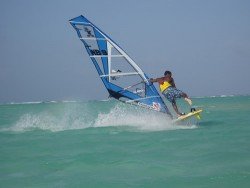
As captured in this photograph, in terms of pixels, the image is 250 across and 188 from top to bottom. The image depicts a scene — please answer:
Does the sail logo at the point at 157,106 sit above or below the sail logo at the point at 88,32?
below

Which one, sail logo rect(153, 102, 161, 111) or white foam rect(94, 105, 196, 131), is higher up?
sail logo rect(153, 102, 161, 111)

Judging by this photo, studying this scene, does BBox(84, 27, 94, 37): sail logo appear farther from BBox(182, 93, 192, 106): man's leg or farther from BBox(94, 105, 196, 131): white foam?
BBox(182, 93, 192, 106): man's leg

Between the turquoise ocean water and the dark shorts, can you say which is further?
the dark shorts

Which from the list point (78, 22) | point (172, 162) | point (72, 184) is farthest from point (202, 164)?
point (78, 22)

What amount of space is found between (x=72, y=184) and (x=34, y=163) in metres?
1.71

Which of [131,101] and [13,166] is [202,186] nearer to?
[13,166]

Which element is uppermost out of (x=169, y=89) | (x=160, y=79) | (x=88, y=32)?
(x=88, y=32)

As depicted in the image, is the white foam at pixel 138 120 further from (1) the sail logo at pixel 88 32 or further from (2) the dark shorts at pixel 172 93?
(1) the sail logo at pixel 88 32

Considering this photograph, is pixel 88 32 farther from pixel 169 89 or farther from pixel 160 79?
pixel 169 89

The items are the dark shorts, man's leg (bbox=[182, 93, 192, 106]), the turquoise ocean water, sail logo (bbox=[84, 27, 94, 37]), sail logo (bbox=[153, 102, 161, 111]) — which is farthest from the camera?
sail logo (bbox=[153, 102, 161, 111])

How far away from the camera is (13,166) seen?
6.39 metres

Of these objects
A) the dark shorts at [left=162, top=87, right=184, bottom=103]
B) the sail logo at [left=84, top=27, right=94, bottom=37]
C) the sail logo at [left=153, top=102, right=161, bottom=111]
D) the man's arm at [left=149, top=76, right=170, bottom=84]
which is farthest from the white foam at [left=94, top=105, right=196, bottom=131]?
the sail logo at [left=84, top=27, right=94, bottom=37]

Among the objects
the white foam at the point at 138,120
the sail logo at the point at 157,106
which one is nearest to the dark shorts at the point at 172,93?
the sail logo at the point at 157,106

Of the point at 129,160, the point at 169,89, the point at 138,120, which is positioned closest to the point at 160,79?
the point at 169,89
